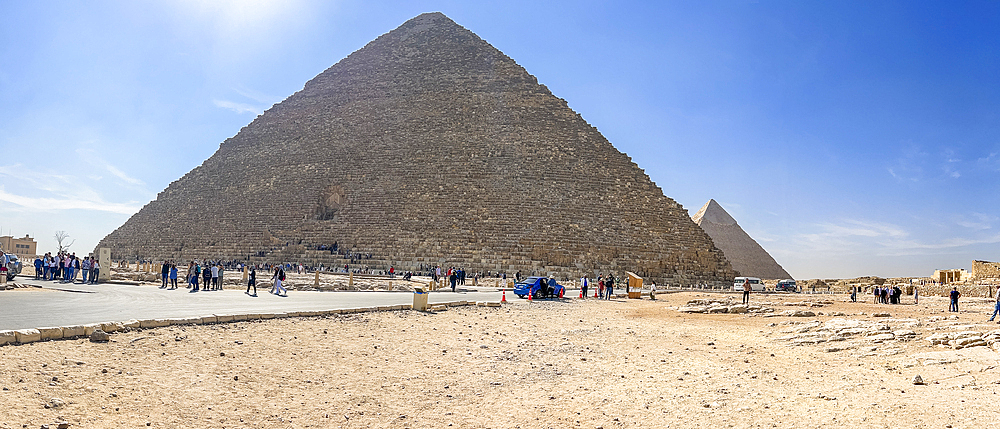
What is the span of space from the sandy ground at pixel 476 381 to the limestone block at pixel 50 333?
224mm

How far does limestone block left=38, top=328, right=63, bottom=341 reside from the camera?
6336mm

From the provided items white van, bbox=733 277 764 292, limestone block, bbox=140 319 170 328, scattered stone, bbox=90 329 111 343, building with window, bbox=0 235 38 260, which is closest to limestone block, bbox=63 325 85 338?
scattered stone, bbox=90 329 111 343

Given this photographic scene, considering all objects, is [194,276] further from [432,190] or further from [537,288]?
[432,190]

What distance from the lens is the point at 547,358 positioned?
7473 mm

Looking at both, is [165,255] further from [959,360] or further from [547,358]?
[959,360]

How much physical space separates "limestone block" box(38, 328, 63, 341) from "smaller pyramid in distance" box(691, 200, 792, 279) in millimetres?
49668

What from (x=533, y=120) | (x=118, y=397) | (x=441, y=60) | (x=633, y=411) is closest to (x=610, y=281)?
(x=633, y=411)

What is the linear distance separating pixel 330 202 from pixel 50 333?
27.1 metres

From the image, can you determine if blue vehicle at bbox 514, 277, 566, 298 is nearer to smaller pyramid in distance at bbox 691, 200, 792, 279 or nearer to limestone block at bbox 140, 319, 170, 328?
limestone block at bbox 140, 319, 170, 328

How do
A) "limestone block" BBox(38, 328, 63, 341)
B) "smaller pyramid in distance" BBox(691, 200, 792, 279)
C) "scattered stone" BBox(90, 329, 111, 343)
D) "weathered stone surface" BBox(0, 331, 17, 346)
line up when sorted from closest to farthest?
"weathered stone surface" BBox(0, 331, 17, 346) → "limestone block" BBox(38, 328, 63, 341) → "scattered stone" BBox(90, 329, 111, 343) → "smaller pyramid in distance" BBox(691, 200, 792, 279)

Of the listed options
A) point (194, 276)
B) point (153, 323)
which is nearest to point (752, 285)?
point (194, 276)

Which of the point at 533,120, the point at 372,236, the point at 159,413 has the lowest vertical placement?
the point at 159,413

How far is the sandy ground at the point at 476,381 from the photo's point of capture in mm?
4840

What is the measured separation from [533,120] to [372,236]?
1189 cm
